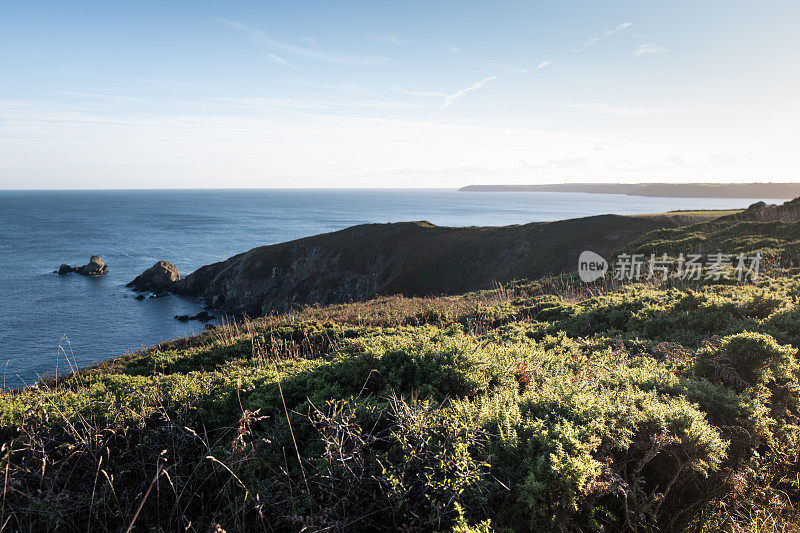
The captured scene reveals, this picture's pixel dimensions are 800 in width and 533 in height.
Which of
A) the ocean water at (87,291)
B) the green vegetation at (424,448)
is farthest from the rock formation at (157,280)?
the green vegetation at (424,448)

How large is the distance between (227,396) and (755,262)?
19.3m

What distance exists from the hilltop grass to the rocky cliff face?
3266cm

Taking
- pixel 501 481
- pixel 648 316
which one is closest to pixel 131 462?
pixel 501 481

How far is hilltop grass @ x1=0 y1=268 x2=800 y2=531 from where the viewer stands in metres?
3.40

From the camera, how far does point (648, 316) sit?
396 inches

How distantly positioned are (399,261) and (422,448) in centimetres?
4807

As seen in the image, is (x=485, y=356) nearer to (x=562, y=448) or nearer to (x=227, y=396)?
(x=562, y=448)

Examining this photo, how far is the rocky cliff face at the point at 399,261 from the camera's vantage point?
41.2 metres

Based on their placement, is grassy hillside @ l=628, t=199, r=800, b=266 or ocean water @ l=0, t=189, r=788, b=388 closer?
grassy hillside @ l=628, t=199, r=800, b=266

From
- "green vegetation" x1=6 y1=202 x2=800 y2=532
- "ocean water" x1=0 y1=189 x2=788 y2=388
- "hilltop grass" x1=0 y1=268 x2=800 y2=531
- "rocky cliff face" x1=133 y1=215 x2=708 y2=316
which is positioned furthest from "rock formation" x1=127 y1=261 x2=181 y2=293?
"green vegetation" x1=6 y1=202 x2=800 y2=532

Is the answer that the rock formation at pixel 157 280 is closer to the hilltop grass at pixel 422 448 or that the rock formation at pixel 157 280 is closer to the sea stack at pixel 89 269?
the sea stack at pixel 89 269

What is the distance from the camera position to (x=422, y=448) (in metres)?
3.58

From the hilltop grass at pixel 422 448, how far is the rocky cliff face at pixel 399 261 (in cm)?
3266

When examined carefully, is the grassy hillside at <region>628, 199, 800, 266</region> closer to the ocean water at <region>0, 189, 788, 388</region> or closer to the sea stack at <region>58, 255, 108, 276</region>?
the ocean water at <region>0, 189, 788, 388</region>
